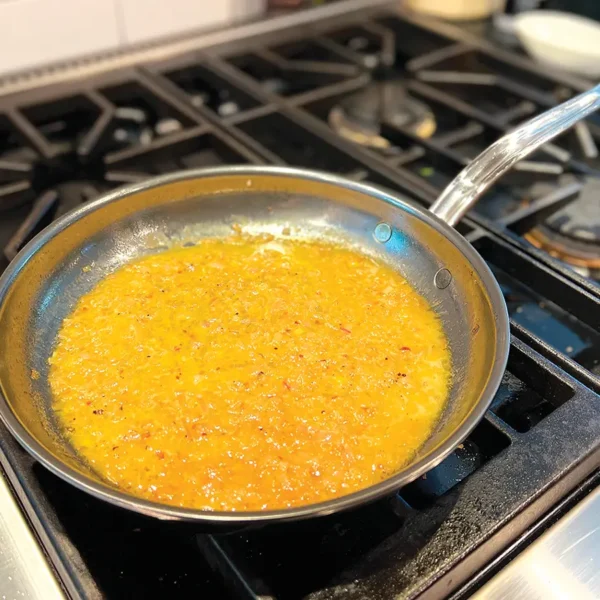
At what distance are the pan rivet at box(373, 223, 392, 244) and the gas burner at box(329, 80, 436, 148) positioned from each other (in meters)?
0.41

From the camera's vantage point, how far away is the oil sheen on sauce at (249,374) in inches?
28.1

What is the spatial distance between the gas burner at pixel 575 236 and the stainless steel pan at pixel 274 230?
21 centimetres

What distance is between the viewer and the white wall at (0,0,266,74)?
4.82 ft

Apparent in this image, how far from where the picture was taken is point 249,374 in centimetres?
83

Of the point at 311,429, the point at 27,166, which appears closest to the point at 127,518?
the point at 311,429

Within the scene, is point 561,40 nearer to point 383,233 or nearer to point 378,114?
point 378,114

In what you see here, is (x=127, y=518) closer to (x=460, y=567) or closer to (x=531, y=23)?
(x=460, y=567)

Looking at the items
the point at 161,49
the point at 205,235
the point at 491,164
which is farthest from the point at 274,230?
the point at 161,49

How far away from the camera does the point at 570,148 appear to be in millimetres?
1419

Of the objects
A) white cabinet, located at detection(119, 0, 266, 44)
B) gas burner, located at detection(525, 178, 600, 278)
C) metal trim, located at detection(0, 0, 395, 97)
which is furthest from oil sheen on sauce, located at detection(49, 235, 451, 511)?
white cabinet, located at detection(119, 0, 266, 44)

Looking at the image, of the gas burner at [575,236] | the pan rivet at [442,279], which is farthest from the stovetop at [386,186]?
the pan rivet at [442,279]

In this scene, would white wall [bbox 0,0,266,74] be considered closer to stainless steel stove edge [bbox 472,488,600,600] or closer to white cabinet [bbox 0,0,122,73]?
white cabinet [bbox 0,0,122,73]

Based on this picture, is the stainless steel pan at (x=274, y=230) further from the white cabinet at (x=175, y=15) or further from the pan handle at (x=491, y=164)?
Answer: the white cabinet at (x=175, y=15)

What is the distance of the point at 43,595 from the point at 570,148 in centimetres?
129
